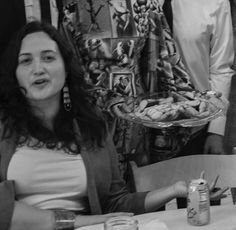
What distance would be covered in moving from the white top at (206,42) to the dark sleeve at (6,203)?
1.03 m

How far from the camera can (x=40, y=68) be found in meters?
1.73

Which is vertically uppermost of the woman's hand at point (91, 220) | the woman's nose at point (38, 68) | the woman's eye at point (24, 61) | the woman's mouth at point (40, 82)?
the woman's eye at point (24, 61)

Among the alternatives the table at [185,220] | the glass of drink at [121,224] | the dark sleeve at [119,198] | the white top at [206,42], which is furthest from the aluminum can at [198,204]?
the white top at [206,42]

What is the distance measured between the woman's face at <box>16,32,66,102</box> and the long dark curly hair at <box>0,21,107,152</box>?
0.02 m

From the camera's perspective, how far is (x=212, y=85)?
2.41 m

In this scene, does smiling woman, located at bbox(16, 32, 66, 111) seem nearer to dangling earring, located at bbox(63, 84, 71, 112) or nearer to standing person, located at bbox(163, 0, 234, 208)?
dangling earring, located at bbox(63, 84, 71, 112)

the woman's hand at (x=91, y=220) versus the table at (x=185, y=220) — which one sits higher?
the table at (x=185, y=220)

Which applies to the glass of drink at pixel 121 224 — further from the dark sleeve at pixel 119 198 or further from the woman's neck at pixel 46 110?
the woman's neck at pixel 46 110

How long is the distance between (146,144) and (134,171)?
0.27 meters

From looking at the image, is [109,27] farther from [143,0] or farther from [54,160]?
[54,160]

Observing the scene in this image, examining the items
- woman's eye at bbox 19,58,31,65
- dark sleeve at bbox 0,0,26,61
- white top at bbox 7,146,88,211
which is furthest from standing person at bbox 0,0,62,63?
white top at bbox 7,146,88,211

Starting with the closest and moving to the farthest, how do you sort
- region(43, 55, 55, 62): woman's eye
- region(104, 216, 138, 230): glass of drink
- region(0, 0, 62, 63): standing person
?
region(104, 216, 138, 230): glass of drink → region(43, 55, 55, 62): woman's eye → region(0, 0, 62, 63): standing person

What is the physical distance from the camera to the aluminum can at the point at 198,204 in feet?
4.66

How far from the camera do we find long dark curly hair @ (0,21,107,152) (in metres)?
1.74
